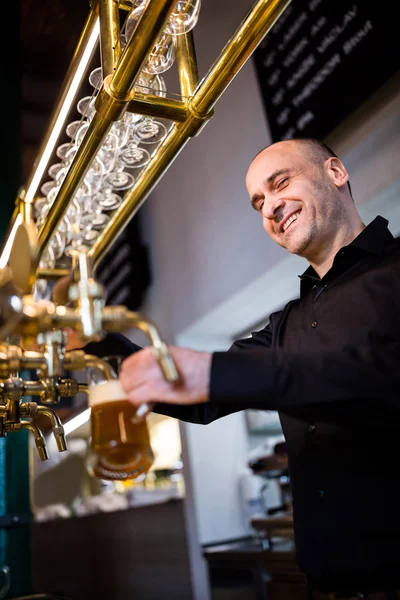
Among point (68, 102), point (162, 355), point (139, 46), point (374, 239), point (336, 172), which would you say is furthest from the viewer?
point (336, 172)

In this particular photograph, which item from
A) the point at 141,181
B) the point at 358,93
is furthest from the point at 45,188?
the point at 358,93

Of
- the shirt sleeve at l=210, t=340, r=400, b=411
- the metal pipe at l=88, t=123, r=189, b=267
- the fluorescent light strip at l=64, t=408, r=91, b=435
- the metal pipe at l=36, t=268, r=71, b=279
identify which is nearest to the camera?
the shirt sleeve at l=210, t=340, r=400, b=411

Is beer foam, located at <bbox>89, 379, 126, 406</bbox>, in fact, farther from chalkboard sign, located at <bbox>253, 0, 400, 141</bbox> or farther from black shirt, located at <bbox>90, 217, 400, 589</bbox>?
chalkboard sign, located at <bbox>253, 0, 400, 141</bbox>

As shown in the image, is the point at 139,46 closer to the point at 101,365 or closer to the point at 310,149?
the point at 101,365

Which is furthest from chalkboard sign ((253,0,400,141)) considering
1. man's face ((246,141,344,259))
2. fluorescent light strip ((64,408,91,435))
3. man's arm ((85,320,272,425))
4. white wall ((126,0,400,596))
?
fluorescent light strip ((64,408,91,435))

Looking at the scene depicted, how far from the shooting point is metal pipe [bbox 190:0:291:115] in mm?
905

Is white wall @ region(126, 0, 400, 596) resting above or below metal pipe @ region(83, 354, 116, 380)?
above

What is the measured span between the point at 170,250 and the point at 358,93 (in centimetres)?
181

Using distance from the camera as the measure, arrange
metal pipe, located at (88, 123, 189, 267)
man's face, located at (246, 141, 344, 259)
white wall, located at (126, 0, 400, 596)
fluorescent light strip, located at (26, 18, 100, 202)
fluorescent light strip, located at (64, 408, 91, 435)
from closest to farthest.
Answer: fluorescent light strip, located at (64, 408, 91, 435) → fluorescent light strip, located at (26, 18, 100, 202) → metal pipe, located at (88, 123, 189, 267) → man's face, located at (246, 141, 344, 259) → white wall, located at (126, 0, 400, 596)

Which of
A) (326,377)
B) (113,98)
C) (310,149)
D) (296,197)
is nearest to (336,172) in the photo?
(310,149)

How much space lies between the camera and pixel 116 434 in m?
0.70

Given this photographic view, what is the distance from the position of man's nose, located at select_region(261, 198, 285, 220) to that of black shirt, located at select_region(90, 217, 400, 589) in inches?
8.6

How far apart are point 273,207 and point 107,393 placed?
837mm

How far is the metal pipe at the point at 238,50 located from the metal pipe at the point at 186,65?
0.18 ft
